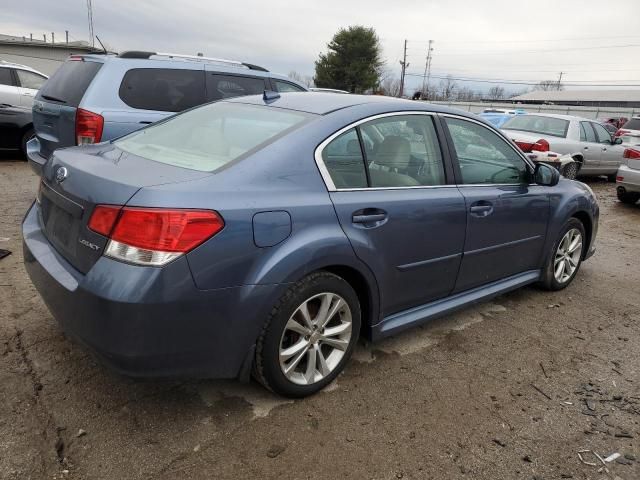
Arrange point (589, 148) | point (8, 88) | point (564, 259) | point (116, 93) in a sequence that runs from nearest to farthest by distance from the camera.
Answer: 1. point (564, 259)
2. point (116, 93)
3. point (8, 88)
4. point (589, 148)

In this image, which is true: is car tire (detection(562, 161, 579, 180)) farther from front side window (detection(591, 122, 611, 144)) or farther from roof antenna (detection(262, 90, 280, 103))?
roof antenna (detection(262, 90, 280, 103))

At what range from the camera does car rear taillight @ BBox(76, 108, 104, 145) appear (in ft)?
16.3

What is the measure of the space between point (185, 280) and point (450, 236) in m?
1.79

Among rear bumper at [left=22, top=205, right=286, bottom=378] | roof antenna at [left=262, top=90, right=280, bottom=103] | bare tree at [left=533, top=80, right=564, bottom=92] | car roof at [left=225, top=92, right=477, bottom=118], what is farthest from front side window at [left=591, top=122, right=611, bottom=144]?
bare tree at [left=533, top=80, right=564, bottom=92]

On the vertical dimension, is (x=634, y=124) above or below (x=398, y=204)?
above

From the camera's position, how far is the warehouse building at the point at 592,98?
188ft

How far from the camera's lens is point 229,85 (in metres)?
6.22

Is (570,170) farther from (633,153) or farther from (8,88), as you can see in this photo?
(8,88)

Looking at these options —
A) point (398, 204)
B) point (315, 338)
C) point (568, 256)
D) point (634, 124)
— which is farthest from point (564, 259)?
point (634, 124)

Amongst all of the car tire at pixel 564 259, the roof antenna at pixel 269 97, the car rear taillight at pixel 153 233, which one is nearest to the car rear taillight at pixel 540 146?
the car tire at pixel 564 259

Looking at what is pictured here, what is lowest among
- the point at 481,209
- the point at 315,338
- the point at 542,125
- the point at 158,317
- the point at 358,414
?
the point at 358,414

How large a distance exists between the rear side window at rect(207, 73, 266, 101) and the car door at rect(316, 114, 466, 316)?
3494 millimetres

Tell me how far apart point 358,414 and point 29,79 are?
10.1 m

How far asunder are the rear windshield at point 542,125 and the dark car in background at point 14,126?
9631mm
